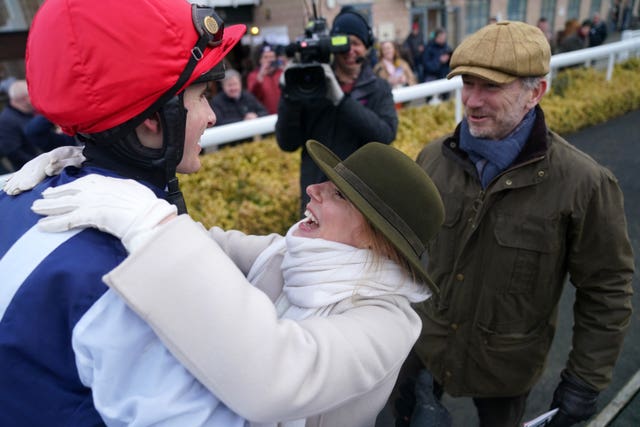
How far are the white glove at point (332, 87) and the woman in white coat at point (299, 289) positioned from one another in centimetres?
155

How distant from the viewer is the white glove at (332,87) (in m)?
2.62

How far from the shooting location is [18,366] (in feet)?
2.73

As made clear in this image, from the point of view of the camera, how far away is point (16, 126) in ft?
14.6

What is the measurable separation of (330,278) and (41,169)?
0.71 m

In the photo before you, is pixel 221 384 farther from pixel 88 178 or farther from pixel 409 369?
pixel 409 369

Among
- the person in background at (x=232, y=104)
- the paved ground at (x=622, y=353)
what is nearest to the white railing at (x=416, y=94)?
the person in background at (x=232, y=104)

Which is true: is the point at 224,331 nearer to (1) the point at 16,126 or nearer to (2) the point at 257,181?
(2) the point at 257,181

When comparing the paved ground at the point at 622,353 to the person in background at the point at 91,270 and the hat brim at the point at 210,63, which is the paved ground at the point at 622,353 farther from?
the hat brim at the point at 210,63

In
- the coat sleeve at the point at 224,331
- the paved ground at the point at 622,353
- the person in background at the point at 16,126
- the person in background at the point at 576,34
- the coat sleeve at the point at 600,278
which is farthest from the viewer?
the person in background at the point at 576,34

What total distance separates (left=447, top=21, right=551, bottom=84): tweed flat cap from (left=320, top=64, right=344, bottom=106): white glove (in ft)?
3.36

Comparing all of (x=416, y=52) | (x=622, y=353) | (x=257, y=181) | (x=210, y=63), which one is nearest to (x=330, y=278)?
(x=210, y=63)

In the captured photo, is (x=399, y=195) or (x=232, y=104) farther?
(x=232, y=104)

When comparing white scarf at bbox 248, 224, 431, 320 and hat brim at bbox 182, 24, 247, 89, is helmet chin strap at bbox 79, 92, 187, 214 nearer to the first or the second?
hat brim at bbox 182, 24, 247, 89

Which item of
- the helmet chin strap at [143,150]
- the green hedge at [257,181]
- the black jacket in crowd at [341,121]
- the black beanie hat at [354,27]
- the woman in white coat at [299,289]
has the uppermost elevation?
the helmet chin strap at [143,150]
